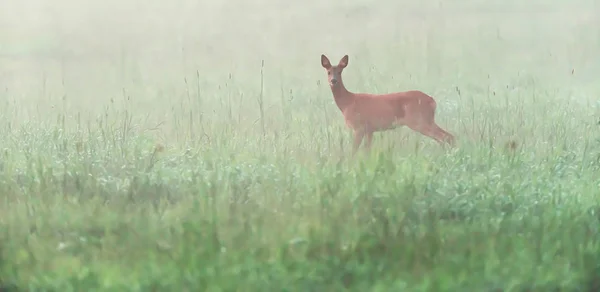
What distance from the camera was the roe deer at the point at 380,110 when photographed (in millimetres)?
3019

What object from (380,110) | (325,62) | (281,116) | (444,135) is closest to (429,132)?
(444,135)

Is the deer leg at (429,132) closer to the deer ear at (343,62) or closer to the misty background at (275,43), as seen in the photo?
the misty background at (275,43)

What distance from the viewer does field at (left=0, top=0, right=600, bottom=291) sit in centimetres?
294

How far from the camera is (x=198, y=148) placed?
309cm

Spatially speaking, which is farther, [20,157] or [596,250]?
[20,157]

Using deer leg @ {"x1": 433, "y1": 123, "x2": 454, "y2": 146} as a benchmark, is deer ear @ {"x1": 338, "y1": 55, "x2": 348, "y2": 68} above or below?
above

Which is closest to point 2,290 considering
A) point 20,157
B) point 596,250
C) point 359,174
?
point 20,157

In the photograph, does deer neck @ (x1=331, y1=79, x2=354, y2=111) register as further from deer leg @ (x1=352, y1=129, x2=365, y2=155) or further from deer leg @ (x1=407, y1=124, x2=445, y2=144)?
deer leg @ (x1=407, y1=124, x2=445, y2=144)

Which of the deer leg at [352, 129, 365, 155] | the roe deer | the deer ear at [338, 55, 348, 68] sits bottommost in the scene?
the deer leg at [352, 129, 365, 155]

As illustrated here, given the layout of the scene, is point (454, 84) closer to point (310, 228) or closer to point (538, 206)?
point (538, 206)

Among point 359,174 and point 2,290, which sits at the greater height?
point 359,174

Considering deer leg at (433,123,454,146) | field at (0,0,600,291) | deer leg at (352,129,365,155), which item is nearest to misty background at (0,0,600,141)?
field at (0,0,600,291)

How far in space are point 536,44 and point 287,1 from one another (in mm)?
1090

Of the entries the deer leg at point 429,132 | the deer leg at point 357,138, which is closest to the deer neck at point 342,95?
the deer leg at point 357,138
